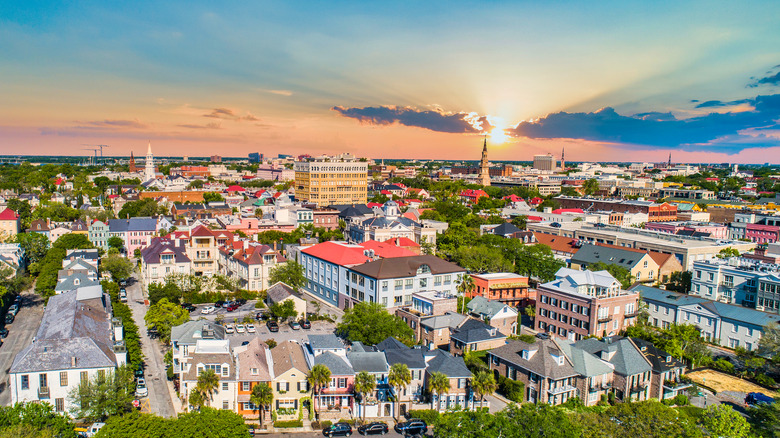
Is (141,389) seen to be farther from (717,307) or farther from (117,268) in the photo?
(717,307)

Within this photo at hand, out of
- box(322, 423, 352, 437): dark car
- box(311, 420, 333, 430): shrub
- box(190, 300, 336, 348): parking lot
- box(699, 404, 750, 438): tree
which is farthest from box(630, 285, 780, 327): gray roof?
box(311, 420, 333, 430): shrub

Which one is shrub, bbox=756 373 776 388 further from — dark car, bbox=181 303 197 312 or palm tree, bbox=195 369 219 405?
dark car, bbox=181 303 197 312

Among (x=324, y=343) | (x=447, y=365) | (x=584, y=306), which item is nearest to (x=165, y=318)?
(x=324, y=343)

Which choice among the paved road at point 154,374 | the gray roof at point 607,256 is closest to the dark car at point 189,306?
the paved road at point 154,374

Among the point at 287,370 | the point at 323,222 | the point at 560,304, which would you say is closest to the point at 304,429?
the point at 287,370

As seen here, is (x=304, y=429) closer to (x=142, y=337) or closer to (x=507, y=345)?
(x=507, y=345)

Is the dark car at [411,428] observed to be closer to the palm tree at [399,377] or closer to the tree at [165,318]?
the palm tree at [399,377]
